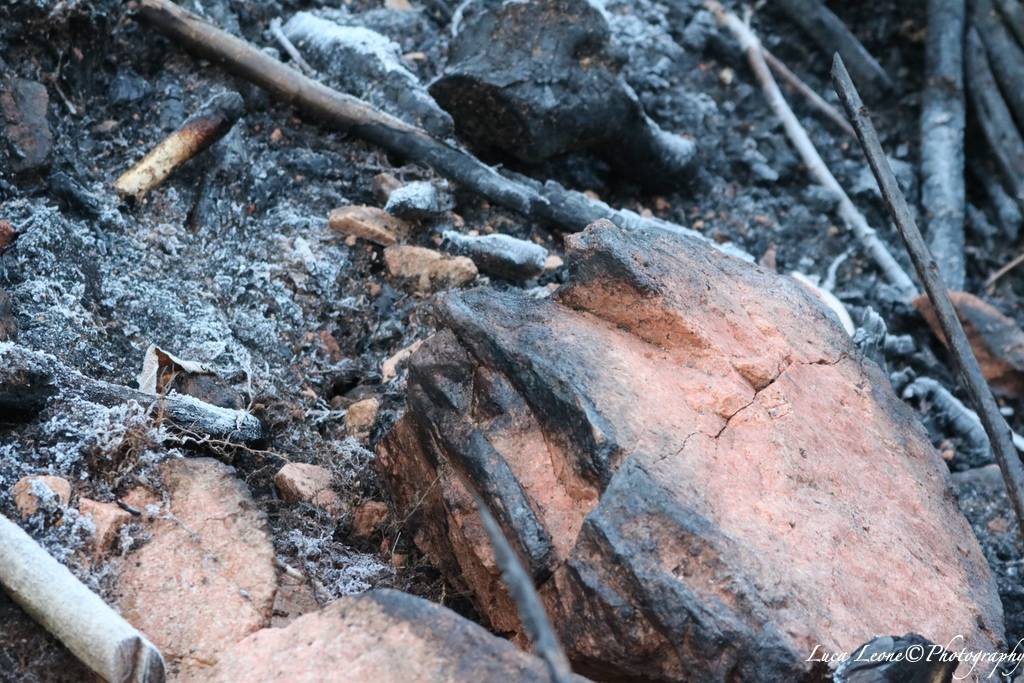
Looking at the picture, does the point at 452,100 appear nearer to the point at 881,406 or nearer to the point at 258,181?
the point at 258,181

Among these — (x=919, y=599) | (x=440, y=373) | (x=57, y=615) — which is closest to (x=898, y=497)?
(x=919, y=599)

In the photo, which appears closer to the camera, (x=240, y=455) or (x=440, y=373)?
(x=440, y=373)

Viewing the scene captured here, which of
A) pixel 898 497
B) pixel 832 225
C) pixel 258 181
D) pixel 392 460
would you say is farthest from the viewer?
pixel 832 225

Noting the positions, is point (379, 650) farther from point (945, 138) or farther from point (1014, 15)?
point (1014, 15)

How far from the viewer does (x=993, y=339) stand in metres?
4.39

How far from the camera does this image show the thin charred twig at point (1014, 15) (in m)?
5.46

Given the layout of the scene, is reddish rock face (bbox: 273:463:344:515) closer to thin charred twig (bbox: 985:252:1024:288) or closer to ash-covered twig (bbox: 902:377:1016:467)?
ash-covered twig (bbox: 902:377:1016:467)

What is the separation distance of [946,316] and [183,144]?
275 cm

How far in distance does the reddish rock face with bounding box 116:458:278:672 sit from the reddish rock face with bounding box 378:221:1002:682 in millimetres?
455

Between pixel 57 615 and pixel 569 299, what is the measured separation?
5.12 feet

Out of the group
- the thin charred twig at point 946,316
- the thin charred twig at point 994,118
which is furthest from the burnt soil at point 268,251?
the thin charred twig at point 946,316

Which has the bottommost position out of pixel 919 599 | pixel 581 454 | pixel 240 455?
pixel 240 455

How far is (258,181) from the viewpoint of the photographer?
3871mm

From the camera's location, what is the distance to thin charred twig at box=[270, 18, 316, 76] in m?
4.30
